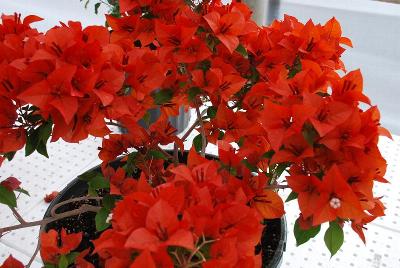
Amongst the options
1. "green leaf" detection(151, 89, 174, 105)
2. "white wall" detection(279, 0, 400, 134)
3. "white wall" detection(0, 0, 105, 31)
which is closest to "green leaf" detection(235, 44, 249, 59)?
"green leaf" detection(151, 89, 174, 105)

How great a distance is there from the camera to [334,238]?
0.58 meters

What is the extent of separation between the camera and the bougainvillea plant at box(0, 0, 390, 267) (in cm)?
45

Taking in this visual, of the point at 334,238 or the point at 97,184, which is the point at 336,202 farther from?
the point at 97,184

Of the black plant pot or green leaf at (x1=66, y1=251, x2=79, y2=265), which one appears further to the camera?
the black plant pot

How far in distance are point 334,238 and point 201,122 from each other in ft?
1.04

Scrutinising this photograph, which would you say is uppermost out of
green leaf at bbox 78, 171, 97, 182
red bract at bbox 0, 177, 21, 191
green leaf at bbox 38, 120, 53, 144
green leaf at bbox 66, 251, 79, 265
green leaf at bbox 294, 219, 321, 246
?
green leaf at bbox 38, 120, 53, 144

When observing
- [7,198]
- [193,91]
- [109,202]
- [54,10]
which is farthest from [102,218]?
[54,10]

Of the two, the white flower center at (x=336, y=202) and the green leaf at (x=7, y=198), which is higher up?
the white flower center at (x=336, y=202)

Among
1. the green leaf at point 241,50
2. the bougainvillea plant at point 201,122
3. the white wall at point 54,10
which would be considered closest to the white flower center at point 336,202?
the bougainvillea plant at point 201,122

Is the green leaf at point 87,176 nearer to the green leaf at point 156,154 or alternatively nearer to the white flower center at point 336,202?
the green leaf at point 156,154

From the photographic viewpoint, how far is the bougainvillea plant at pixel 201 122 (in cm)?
45

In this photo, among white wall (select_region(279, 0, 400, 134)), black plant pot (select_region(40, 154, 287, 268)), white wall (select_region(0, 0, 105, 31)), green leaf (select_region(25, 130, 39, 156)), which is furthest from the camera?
white wall (select_region(0, 0, 105, 31))

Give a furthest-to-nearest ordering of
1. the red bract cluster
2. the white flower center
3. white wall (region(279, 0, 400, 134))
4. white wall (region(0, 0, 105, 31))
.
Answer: white wall (region(0, 0, 105, 31)) < white wall (region(279, 0, 400, 134)) < the white flower center < the red bract cluster

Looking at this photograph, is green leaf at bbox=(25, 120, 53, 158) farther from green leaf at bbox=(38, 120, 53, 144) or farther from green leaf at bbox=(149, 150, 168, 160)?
green leaf at bbox=(149, 150, 168, 160)
